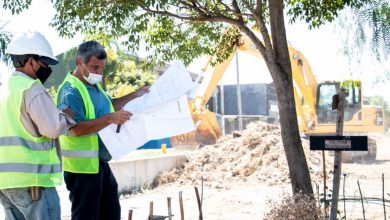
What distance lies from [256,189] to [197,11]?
23.1 feet

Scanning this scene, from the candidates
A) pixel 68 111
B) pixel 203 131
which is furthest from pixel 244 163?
pixel 68 111

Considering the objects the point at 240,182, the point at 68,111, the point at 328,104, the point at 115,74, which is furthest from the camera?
the point at 115,74

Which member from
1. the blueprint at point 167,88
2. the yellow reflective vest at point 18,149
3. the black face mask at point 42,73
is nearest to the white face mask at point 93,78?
the blueprint at point 167,88

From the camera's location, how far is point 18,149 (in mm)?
2992

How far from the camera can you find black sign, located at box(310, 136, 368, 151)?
15.1ft

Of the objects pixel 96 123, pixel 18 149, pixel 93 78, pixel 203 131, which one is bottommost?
pixel 203 131

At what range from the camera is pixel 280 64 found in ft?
18.3

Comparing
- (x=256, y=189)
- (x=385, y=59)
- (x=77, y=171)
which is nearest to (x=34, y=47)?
(x=77, y=171)

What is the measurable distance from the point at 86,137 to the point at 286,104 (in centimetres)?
254

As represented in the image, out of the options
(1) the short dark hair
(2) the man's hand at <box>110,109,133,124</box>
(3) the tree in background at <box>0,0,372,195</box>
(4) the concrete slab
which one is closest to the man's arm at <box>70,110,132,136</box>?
(2) the man's hand at <box>110,109,133,124</box>

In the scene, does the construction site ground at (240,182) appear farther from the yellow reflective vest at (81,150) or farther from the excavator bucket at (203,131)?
the yellow reflective vest at (81,150)

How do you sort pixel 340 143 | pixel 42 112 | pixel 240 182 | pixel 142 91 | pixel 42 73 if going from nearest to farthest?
pixel 42 112 → pixel 42 73 → pixel 142 91 → pixel 340 143 → pixel 240 182

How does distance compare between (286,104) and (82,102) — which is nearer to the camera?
(82,102)

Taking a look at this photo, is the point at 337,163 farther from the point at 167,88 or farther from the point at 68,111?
the point at 68,111
